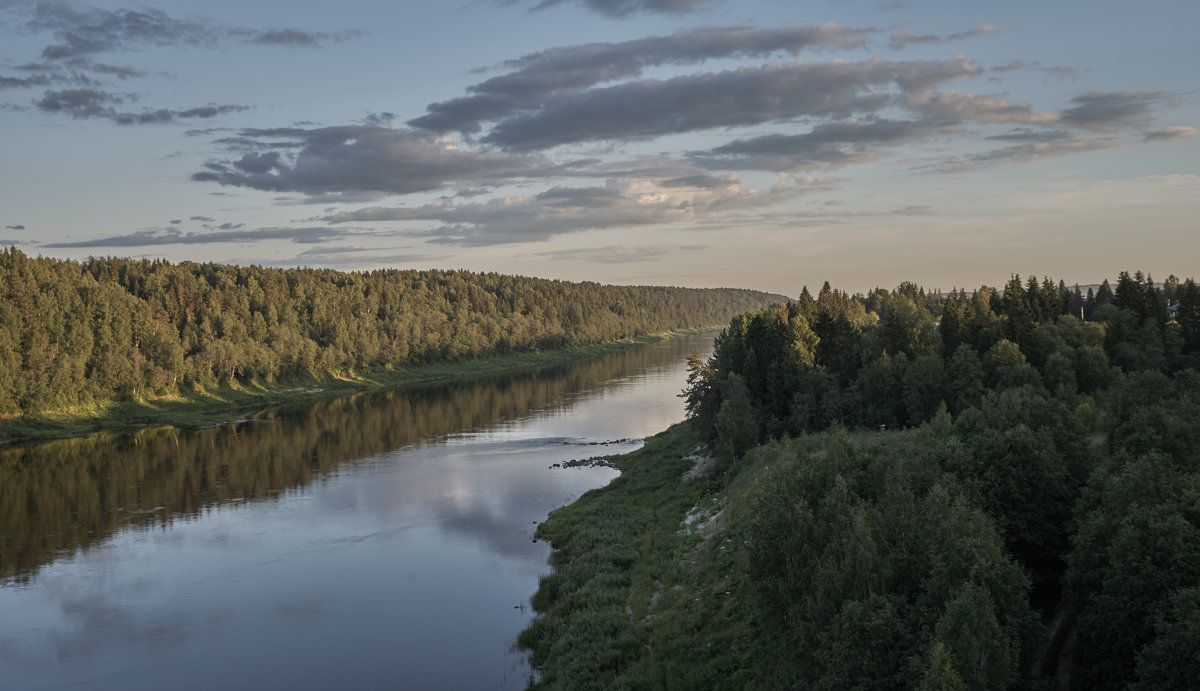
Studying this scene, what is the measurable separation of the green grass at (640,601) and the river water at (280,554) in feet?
5.64

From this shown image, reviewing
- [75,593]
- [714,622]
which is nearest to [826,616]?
[714,622]

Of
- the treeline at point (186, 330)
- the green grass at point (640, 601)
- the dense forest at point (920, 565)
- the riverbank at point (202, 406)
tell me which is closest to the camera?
the dense forest at point (920, 565)

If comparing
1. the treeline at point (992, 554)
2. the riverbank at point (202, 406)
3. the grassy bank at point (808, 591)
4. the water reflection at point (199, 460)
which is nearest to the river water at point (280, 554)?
the water reflection at point (199, 460)

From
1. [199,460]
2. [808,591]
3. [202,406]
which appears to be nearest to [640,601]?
[808,591]

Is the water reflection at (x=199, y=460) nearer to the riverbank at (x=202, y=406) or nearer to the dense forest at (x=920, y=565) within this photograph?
the riverbank at (x=202, y=406)

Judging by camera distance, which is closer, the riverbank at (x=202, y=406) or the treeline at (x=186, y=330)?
the riverbank at (x=202, y=406)

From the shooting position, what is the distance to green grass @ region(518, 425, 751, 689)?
96.2ft

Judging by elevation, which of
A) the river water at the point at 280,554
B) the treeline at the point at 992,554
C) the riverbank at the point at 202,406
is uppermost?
the treeline at the point at 992,554

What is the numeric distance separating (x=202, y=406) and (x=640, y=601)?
9563 cm

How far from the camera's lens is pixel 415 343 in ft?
560

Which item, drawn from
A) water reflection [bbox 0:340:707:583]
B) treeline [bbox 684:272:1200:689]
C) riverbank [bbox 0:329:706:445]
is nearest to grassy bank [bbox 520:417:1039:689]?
treeline [bbox 684:272:1200:689]

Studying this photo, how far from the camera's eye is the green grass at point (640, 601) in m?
29.3

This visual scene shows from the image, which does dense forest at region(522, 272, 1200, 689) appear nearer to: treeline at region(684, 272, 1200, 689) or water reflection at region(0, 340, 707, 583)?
treeline at region(684, 272, 1200, 689)

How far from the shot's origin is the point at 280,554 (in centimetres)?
4775
